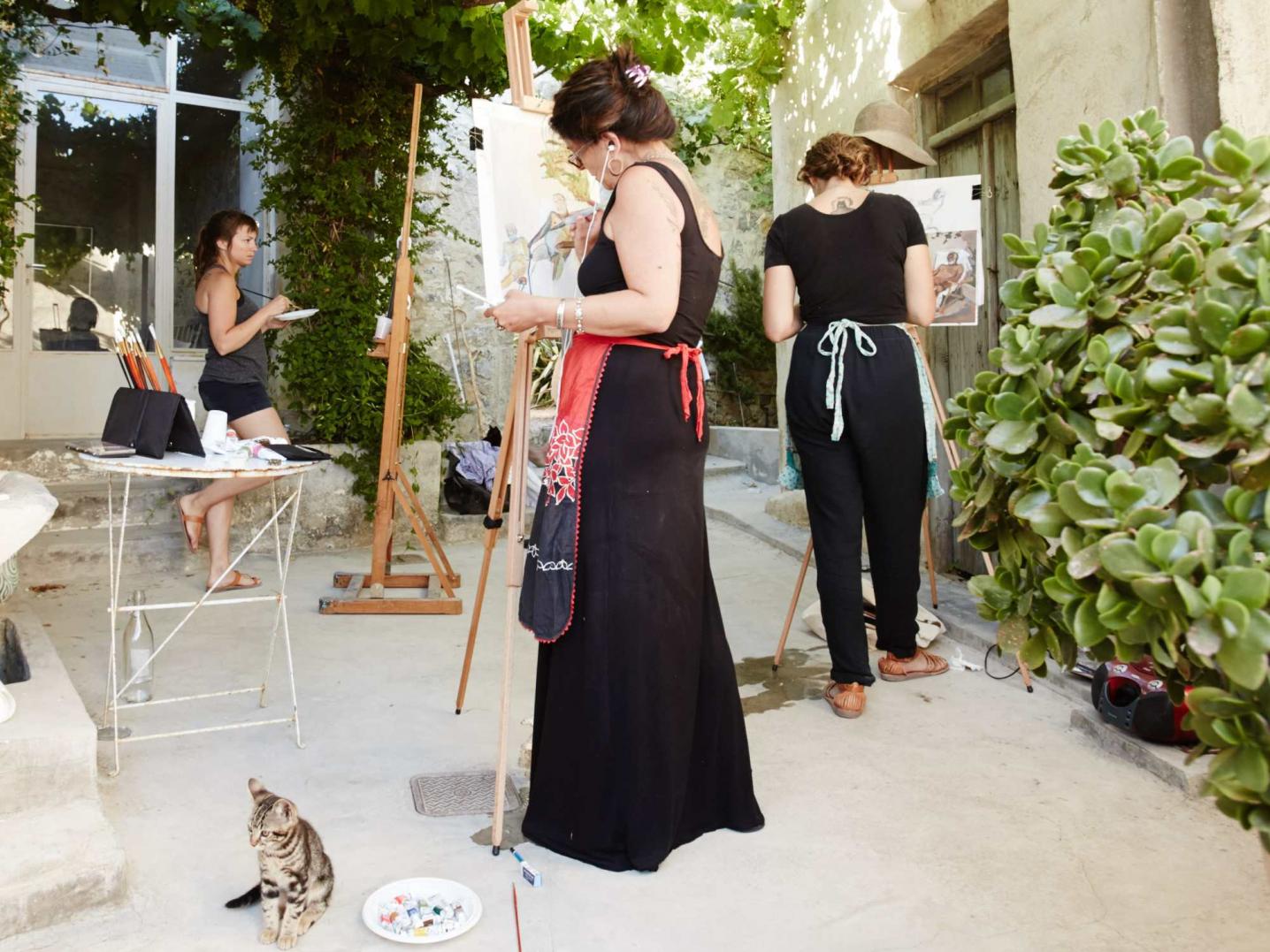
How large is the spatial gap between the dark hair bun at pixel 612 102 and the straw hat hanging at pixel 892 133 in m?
1.58

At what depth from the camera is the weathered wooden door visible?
4395 mm

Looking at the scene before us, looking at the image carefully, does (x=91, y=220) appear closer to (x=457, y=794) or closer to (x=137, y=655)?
(x=137, y=655)

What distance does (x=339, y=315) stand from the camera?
5805mm

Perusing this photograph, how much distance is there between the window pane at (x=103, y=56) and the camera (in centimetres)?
664

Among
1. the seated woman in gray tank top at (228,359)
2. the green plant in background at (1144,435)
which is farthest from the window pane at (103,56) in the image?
the green plant in background at (1144,435)

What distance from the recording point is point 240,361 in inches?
180

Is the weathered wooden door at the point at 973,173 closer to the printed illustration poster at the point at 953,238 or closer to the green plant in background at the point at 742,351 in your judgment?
the printed illustration poster at the point at 953,238

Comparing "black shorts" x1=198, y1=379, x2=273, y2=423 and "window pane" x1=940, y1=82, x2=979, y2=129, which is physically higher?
"window pane" x1=940, y1=82, x2=979, y2=129

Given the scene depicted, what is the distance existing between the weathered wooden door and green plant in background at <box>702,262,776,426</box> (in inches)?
174

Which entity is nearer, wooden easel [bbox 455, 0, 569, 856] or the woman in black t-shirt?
wooden easel [bbox 455, 0, 569, 856]

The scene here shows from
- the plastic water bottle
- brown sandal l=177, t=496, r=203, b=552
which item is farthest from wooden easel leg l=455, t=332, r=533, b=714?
brown sandal l=177, t=496, r=203, b=552

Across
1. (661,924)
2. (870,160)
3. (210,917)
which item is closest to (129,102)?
(870,160)

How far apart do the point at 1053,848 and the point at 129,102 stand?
24.6 ft

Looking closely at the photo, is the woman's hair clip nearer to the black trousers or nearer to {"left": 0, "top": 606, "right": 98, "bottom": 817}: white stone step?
the black trousers
